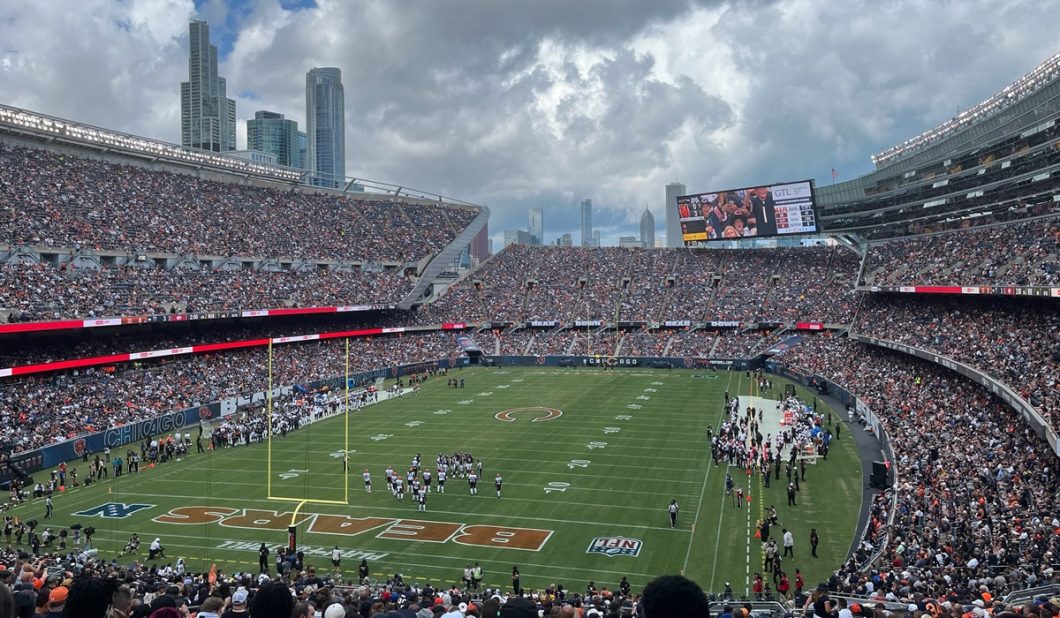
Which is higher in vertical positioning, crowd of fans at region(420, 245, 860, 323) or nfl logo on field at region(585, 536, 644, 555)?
crowd of fans at region(420, 245, 860, 323)

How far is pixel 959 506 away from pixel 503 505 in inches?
564

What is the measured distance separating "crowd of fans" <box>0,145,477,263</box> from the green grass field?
892 inches

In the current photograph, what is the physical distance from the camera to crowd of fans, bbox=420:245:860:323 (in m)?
72.3

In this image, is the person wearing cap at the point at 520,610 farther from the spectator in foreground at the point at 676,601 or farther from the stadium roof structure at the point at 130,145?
the stadium roof structure at the point at 130,145

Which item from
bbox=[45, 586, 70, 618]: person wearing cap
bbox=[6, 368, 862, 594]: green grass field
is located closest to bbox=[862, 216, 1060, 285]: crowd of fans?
bbox=[6, 368, 862, 594]: green grass field

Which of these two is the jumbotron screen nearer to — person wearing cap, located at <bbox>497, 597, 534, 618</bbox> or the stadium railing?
the stadium railing

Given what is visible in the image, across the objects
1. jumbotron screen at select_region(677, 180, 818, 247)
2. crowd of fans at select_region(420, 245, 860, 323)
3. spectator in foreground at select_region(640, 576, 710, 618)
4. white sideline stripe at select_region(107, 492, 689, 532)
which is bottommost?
white sideline stripe at select_region(107, 492, 689, 532)

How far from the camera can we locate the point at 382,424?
136 feet

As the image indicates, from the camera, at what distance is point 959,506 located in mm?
20719

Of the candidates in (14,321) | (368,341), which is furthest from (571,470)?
(368,341)

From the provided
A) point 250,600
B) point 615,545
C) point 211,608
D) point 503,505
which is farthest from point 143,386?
point 211,608

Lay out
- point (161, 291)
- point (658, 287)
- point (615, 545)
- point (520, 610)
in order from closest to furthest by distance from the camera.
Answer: point (520, 610)
point (615, 545)
point (161, 291)
point (658, 287)

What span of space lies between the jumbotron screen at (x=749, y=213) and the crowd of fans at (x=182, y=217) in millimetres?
27586

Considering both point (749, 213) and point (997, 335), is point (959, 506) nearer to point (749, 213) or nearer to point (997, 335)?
point (997, 335)
